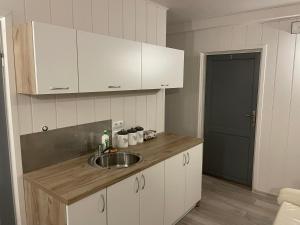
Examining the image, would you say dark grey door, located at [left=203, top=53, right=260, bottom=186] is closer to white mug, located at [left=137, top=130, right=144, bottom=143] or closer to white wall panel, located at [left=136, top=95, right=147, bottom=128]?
white wall panel, located at [left=136, top=95, right=147, bottom=128]

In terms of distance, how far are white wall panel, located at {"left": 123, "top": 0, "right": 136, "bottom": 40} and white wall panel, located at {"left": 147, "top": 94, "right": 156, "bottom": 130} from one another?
803 mm

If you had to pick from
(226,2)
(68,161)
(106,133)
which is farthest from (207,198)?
(226,2)

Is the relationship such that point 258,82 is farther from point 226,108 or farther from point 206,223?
point 206,223

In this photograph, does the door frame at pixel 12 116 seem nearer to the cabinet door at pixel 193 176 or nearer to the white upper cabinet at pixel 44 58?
the white upper cabinet at pixel 44 58

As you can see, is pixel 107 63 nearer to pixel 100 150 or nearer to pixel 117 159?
pixel 100 150

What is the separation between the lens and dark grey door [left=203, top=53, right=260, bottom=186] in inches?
133

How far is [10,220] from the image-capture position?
1.88m

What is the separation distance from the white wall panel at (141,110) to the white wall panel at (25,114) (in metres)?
1.29

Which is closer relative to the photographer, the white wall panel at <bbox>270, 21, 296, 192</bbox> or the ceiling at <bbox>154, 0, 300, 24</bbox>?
the ceiling at <bbox>154, 0, 300, 24</bbox>

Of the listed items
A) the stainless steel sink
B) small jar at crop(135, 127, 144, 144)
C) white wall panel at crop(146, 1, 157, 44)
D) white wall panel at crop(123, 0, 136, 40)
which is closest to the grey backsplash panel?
the stainless steel sink

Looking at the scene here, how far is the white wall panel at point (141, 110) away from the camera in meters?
2.85

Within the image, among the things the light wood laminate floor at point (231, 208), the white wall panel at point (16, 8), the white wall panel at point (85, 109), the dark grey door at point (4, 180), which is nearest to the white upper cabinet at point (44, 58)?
the white wall panel at point (16, 8)

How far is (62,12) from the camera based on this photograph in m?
1.94

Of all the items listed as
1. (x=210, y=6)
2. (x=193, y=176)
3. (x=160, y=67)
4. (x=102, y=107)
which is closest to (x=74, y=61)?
(x=102, y=107)
